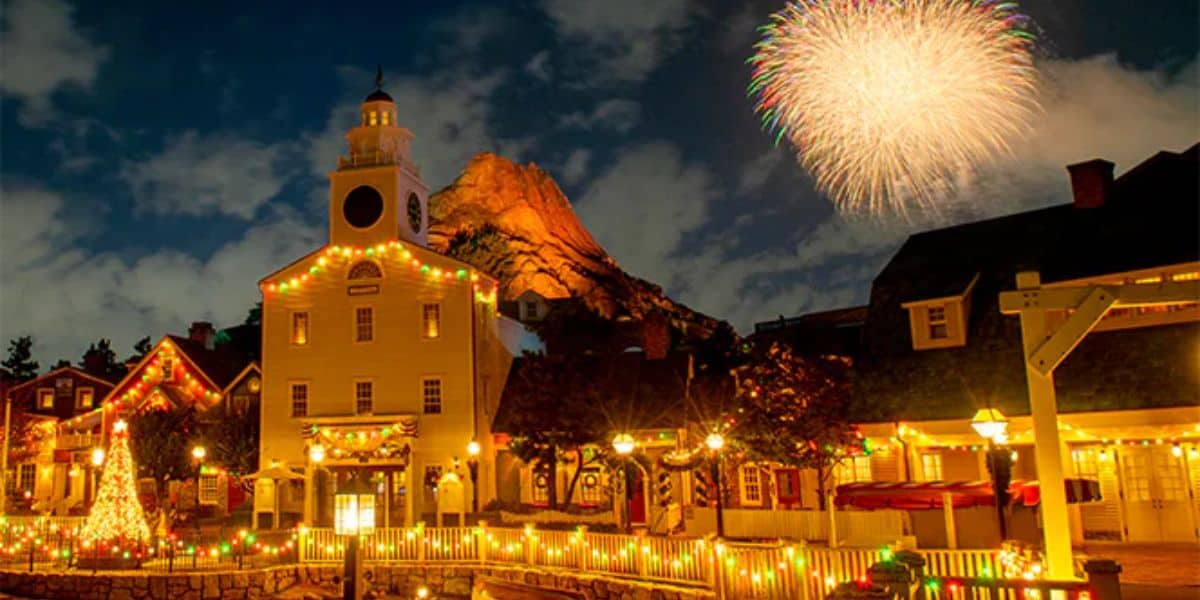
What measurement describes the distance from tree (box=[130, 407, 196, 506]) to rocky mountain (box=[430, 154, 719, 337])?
224 feet

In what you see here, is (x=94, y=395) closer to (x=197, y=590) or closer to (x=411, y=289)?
(x=411, y=289)

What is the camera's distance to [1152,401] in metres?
21.7

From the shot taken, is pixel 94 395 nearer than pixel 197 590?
No

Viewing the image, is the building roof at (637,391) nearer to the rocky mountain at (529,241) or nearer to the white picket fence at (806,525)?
the white picket fence at (806,525)

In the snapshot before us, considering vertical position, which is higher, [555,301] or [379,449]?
[555,301]

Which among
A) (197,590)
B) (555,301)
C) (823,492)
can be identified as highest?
(555,301)

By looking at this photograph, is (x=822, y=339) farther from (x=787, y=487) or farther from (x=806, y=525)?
(x=806, y=525)

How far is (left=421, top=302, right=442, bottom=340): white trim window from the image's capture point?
35.6m

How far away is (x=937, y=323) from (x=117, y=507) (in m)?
22.2

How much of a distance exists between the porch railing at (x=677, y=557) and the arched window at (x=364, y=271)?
1386cm

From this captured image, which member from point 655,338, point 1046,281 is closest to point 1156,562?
point 1046,281

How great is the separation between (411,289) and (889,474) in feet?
59.8

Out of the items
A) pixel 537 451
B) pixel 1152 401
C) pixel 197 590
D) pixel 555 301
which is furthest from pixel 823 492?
pixel 555 301

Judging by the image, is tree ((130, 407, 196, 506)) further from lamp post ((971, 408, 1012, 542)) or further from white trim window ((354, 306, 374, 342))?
lamp post ((971, 408, 1012, 542))
